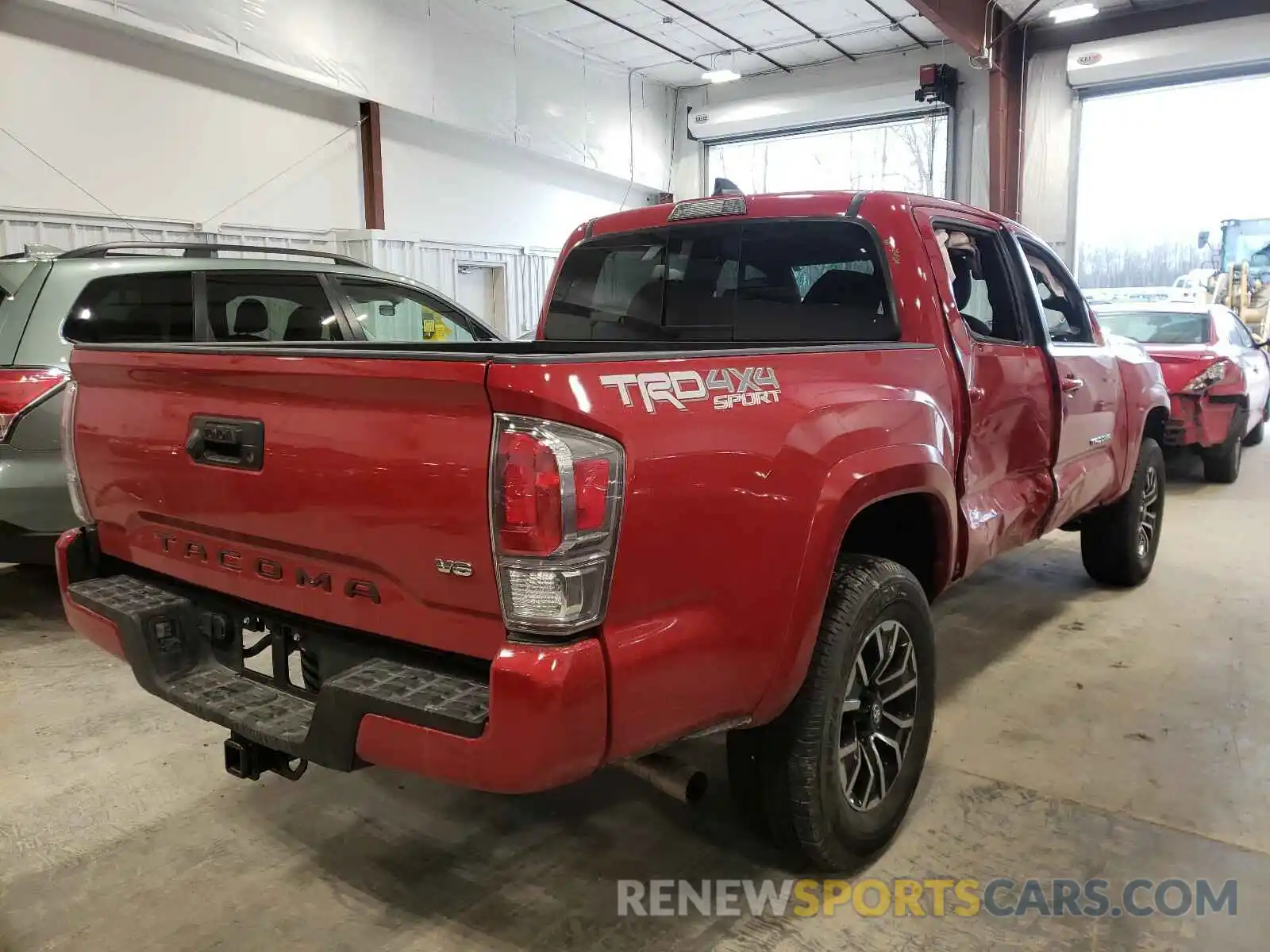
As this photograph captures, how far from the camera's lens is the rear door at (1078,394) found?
364 cm

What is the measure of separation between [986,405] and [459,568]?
2.08 meters

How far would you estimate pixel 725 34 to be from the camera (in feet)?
39.7

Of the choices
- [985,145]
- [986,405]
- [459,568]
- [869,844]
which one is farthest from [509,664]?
[985,145]

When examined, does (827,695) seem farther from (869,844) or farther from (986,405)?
(986,405)

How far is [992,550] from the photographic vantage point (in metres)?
3.15

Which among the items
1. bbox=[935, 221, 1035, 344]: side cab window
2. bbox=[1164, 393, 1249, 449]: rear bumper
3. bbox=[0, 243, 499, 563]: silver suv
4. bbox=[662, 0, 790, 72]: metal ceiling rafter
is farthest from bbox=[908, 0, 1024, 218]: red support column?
bbox=[0, 243, 499, 563]: silver suv

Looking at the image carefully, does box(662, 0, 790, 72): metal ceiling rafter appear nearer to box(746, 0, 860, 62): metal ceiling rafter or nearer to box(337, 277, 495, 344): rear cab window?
box(746, 0, 860, 62): metal ceiling rafter

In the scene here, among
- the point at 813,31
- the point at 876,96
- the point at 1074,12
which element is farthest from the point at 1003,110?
the point at 813,31

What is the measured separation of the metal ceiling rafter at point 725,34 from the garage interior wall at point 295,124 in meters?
1.79

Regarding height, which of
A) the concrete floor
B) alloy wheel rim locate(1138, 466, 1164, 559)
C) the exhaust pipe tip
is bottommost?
the concrete floor

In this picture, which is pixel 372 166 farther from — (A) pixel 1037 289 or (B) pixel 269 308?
(A) pixel 1037 289

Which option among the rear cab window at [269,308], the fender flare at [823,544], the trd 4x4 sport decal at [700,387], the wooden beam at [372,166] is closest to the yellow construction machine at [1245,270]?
the wooden beam at [372,166]

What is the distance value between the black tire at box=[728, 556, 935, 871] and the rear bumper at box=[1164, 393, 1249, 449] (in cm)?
607

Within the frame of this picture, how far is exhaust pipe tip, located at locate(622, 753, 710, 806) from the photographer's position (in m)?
2.10
